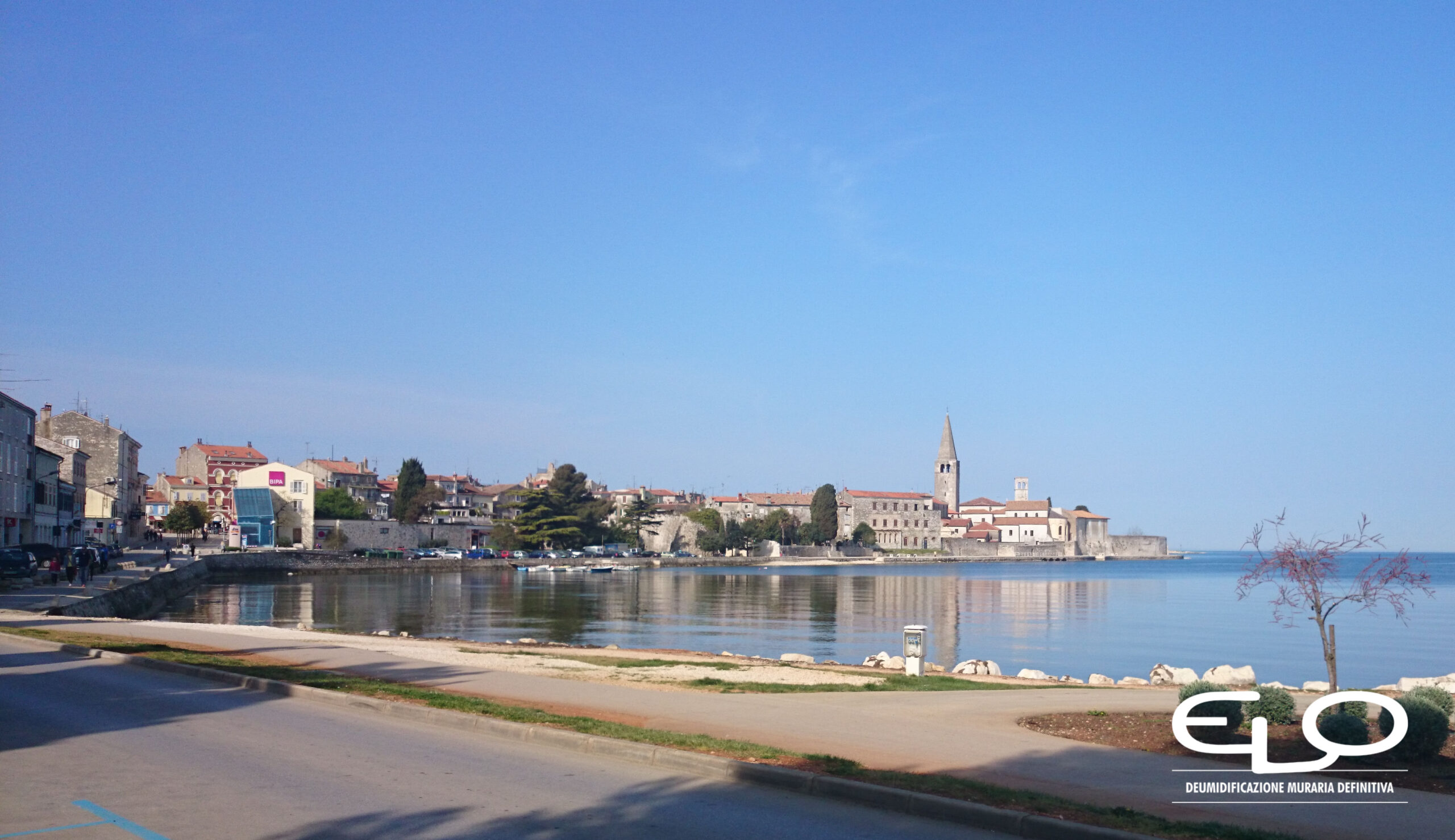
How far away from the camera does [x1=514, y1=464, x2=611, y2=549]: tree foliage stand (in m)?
130

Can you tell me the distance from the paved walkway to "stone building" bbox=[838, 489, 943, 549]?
559 ft

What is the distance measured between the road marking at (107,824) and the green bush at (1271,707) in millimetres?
10745

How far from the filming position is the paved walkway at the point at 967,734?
27.6 ft

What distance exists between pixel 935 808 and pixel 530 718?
575 centimetres

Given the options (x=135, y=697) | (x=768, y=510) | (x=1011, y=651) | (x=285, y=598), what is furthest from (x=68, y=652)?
(x=768, y=510)

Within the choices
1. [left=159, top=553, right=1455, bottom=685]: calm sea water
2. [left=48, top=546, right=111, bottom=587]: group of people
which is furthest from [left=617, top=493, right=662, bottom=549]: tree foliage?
[left=48, top=546, right=111, bottom=587]: group of people

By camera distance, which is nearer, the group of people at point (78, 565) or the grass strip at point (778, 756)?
the grass strip at point (778, 756)

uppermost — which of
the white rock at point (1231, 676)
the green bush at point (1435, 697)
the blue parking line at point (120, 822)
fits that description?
the green bush at point (1435, 697)

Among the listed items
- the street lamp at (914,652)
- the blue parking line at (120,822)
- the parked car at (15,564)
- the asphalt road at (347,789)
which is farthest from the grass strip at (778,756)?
the parked car at (15,564)

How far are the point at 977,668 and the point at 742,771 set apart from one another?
1847cm

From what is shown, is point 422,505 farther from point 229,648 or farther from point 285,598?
point 229,648

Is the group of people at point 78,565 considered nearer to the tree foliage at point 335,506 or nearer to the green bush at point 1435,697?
the green bush at point 1435,697

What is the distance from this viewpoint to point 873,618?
171 feet

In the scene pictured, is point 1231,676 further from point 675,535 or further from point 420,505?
point 675,535
